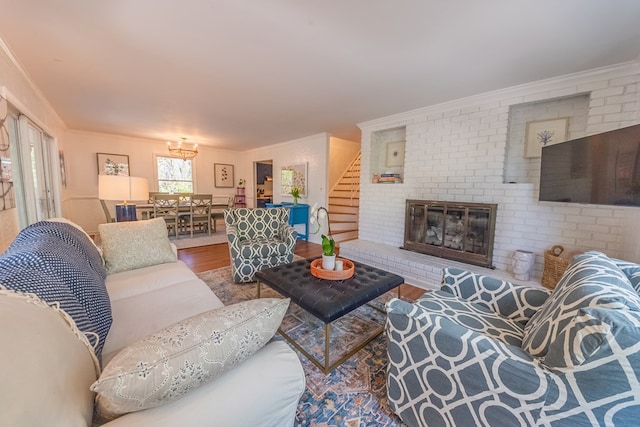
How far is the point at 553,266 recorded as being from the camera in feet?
7.64

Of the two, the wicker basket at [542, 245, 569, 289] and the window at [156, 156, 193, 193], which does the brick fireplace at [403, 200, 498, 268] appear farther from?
the window at [156, 156, 193, 193]

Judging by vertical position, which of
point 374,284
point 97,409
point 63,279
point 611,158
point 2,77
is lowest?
point 374,284

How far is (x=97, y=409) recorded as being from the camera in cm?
64

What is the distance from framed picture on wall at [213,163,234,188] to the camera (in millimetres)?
7181

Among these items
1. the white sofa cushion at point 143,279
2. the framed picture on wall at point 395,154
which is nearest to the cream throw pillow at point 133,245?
the white sofa cushion at point 143,279

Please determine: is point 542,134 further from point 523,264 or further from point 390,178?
point 390,178

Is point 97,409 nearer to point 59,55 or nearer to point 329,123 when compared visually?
point 59,55

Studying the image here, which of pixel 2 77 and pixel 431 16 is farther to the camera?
pixel 2 77

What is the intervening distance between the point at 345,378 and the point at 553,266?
7.52 ft

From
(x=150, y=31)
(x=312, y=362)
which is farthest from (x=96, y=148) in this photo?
(x=312, y=362)

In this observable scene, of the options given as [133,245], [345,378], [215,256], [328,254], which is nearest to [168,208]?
[215,256]

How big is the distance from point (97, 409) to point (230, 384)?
33 centimetres

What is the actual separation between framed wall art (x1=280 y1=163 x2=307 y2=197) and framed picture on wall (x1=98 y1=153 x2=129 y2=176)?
3.71 metres

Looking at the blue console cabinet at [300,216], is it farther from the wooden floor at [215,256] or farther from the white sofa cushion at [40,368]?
the white sofa cushion at [40,368]
